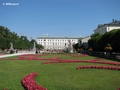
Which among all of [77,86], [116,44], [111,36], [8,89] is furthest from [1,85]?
[111,36]

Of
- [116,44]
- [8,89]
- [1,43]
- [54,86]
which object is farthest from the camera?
[1,43]

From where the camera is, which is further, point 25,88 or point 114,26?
point 114,26

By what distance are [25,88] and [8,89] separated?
1.71ft

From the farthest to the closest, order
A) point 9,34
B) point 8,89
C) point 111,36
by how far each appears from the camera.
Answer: point 9,34
point 111,36
point 8,89

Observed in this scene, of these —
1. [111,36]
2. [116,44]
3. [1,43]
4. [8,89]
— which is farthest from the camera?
[1,43]

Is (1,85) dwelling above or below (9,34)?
below

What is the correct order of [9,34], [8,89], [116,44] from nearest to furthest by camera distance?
[8,89]
[116,44]
[9,34]

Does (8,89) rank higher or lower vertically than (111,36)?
lower

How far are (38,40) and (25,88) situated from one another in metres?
120

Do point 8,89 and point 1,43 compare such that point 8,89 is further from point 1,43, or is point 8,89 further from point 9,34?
point 9,34

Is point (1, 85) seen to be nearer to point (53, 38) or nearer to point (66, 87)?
point (66, 87)

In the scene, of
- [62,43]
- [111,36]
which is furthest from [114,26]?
[62,43]


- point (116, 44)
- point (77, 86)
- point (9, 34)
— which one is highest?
point (9, 34)

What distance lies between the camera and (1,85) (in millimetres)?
6004
